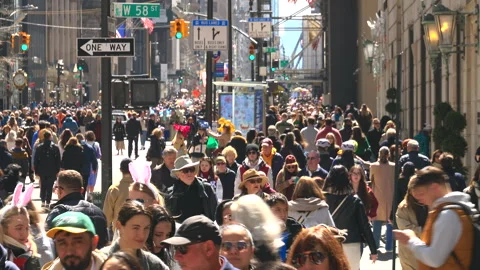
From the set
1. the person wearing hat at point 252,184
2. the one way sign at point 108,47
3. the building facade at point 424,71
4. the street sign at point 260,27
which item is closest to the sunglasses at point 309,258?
the building facade at point 424,71

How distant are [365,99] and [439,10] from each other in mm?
39097

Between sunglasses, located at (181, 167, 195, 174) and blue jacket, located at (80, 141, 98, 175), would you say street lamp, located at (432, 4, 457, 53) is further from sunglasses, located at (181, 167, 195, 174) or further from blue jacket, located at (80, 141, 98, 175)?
sunglasses, located at (181, 167, 195, 174)

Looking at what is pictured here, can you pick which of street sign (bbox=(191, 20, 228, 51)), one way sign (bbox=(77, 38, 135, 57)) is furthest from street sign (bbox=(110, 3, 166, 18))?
street sign (bbox=(191, 20, 228, 51))

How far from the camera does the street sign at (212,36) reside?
30167 millimetres

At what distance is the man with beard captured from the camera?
692 cm

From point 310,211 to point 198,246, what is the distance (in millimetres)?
4975

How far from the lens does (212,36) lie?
99.5 ft

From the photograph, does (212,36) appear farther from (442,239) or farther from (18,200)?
(442,239)

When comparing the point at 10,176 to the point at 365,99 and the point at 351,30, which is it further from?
the point at 351,30

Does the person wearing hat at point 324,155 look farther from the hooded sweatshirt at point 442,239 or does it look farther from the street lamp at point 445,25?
the hooded sweatshirt at point 442,239

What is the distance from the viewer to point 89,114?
4666cm

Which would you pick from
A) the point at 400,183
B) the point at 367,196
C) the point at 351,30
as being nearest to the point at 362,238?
the point at 367,196

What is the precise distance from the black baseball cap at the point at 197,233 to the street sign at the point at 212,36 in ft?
79.4

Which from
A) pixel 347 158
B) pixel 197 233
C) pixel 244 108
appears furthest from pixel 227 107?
pixel 197 233
